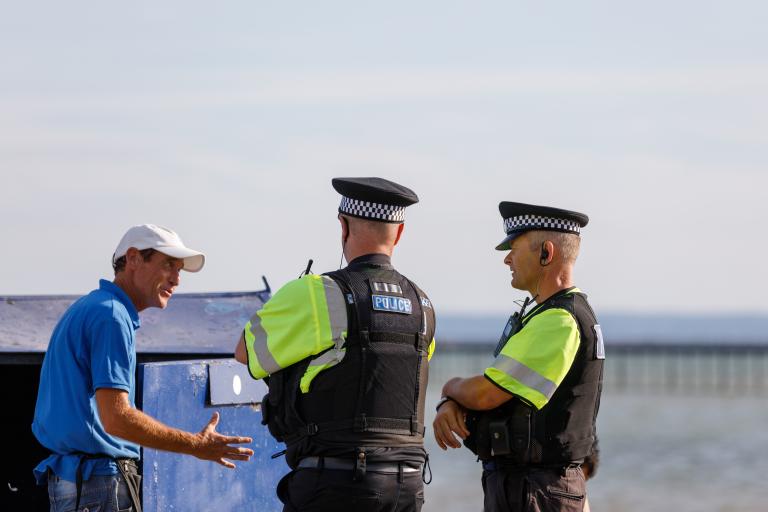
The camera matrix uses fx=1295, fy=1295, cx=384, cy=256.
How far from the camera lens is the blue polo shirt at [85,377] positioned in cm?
473

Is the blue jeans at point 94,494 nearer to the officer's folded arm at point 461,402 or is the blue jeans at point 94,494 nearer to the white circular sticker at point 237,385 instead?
the white circular sticker at point 237,385

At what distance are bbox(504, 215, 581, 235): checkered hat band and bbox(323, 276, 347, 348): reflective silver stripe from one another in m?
0.90

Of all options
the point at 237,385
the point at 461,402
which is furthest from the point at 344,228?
the point at 237,385

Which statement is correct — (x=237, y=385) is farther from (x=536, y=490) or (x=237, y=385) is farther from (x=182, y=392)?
(x=536, y=490)

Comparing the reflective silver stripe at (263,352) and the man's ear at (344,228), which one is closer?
the reflective silver stripe at (263,352)

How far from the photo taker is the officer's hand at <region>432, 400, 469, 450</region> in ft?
16.4

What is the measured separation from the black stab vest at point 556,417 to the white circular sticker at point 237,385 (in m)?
1.26

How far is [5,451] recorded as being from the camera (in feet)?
23.0

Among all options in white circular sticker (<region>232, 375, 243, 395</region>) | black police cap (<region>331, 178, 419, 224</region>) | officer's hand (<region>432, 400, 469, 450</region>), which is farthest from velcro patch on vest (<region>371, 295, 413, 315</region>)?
white circular sticker (<region>232, 375, 243, 395</region>)

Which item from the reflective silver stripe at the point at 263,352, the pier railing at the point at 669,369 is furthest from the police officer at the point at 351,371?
the pier railing at the point at 669,369

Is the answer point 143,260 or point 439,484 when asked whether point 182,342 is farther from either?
point 439,484

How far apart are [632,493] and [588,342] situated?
18.3m

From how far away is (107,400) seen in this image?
469 centimetres

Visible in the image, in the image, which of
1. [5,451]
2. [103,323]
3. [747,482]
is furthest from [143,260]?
[747,482]
